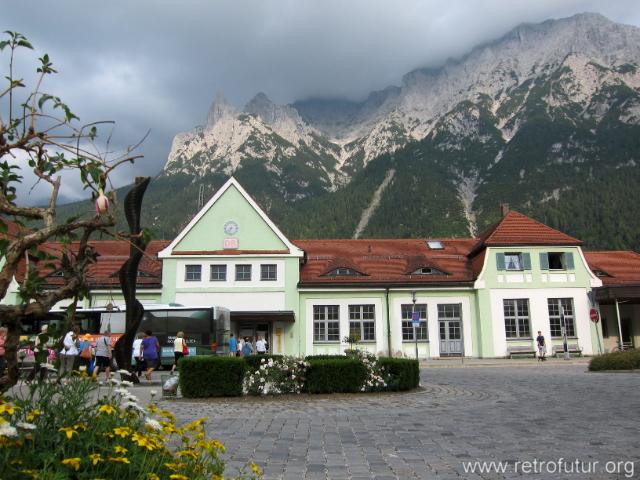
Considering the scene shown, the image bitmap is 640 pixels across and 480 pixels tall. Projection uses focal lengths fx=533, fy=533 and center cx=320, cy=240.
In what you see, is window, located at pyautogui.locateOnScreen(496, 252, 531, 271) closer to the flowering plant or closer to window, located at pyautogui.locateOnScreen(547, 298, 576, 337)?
window, located at pyautogui.locateOnScreen(547, 298, 576, 337)

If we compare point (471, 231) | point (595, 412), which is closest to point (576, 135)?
point (471, 231)

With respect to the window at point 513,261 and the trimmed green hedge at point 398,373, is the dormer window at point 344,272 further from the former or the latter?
the trimmed green hedge at point 398,373

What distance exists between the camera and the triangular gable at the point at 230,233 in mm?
35125

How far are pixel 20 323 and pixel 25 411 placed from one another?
41.8 inches

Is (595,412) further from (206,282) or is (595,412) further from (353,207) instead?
(353,207)

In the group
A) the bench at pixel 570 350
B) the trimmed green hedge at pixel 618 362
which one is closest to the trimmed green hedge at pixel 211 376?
the trimmed green hedge at pixel 618 362

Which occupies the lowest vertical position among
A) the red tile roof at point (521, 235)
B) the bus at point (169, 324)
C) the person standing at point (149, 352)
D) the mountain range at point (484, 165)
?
the person standing at point (149, 352)

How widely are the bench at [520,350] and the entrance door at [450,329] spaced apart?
3046 millimetres

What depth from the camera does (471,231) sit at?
12462cm

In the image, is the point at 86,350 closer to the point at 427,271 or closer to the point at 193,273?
the point at 193,273

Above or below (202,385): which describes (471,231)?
above

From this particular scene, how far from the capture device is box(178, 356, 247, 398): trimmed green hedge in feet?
45.1

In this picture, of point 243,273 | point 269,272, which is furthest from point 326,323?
point 243,273

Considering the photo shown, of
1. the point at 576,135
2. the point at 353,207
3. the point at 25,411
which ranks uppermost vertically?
the point at 576,135
